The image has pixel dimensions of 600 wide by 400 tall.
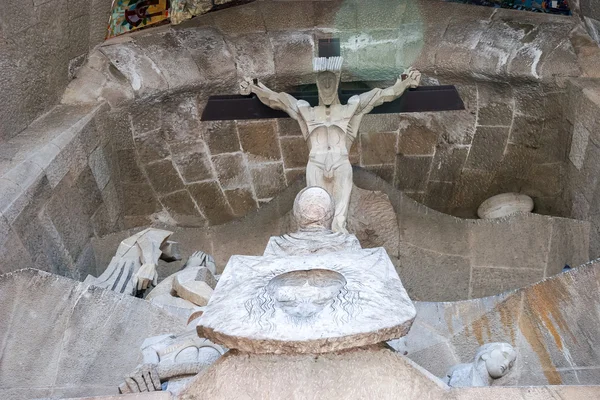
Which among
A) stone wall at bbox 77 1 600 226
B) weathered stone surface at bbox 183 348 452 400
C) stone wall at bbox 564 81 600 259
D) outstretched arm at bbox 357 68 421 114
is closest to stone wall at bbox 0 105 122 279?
stone wall at bbox 77 1 600 226

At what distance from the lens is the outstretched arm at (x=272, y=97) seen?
7707mm

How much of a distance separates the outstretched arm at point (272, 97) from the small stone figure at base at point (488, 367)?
124 inches

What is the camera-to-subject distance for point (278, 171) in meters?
8.88

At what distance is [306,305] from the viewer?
14.1ft

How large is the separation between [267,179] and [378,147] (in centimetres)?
88

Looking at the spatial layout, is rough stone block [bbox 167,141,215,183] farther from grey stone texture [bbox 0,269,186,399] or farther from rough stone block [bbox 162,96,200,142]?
grey stone texture [bbox 0,269,186,399]

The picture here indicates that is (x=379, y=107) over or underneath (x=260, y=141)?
over

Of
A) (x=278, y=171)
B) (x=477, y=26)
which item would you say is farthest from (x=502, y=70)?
(x=278, y=171)

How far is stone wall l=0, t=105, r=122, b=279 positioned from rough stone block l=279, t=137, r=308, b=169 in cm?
134

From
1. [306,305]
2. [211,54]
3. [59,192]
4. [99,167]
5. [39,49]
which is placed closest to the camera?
[306,305]

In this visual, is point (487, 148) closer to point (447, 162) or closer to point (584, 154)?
point (447, 162)

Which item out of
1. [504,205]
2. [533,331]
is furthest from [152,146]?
[533,331]

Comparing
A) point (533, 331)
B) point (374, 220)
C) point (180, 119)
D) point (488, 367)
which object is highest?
point (488, 367)

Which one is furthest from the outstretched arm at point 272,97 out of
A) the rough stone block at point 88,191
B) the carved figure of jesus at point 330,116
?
the rough stone block at point 88,191
